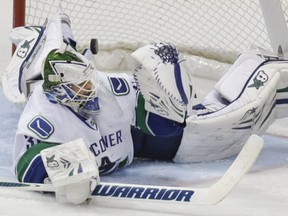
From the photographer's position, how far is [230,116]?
7.06ft

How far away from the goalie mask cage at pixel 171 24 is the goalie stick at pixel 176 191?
1381mm

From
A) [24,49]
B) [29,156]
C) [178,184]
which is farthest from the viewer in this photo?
[24,49]

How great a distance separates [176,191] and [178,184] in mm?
244

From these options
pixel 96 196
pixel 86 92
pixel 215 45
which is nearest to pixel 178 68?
pixel 86 92

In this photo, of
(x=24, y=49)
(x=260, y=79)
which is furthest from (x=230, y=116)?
(x=24, y=49)

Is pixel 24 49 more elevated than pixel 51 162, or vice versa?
pixel 51 162

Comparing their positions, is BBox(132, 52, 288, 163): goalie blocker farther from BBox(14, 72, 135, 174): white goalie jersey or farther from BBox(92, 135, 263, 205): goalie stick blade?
BBox(92, 135, 263, 205): goalie stick blade

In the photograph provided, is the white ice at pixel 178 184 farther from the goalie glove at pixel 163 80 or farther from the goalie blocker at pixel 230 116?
the goalie glove at pixel 163 80

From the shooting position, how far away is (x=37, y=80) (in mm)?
2307

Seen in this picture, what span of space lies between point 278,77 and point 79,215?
710 mm

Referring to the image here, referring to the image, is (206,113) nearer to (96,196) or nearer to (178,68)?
(178,68)

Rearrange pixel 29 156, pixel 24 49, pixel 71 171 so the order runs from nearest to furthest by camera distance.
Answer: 1. pixel 71 171
2. pixel 29 156
3. pixel 24 49

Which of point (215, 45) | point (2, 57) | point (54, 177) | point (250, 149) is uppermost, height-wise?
point (250, 149)

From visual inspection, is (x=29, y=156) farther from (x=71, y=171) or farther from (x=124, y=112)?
(x=124, y=112)
